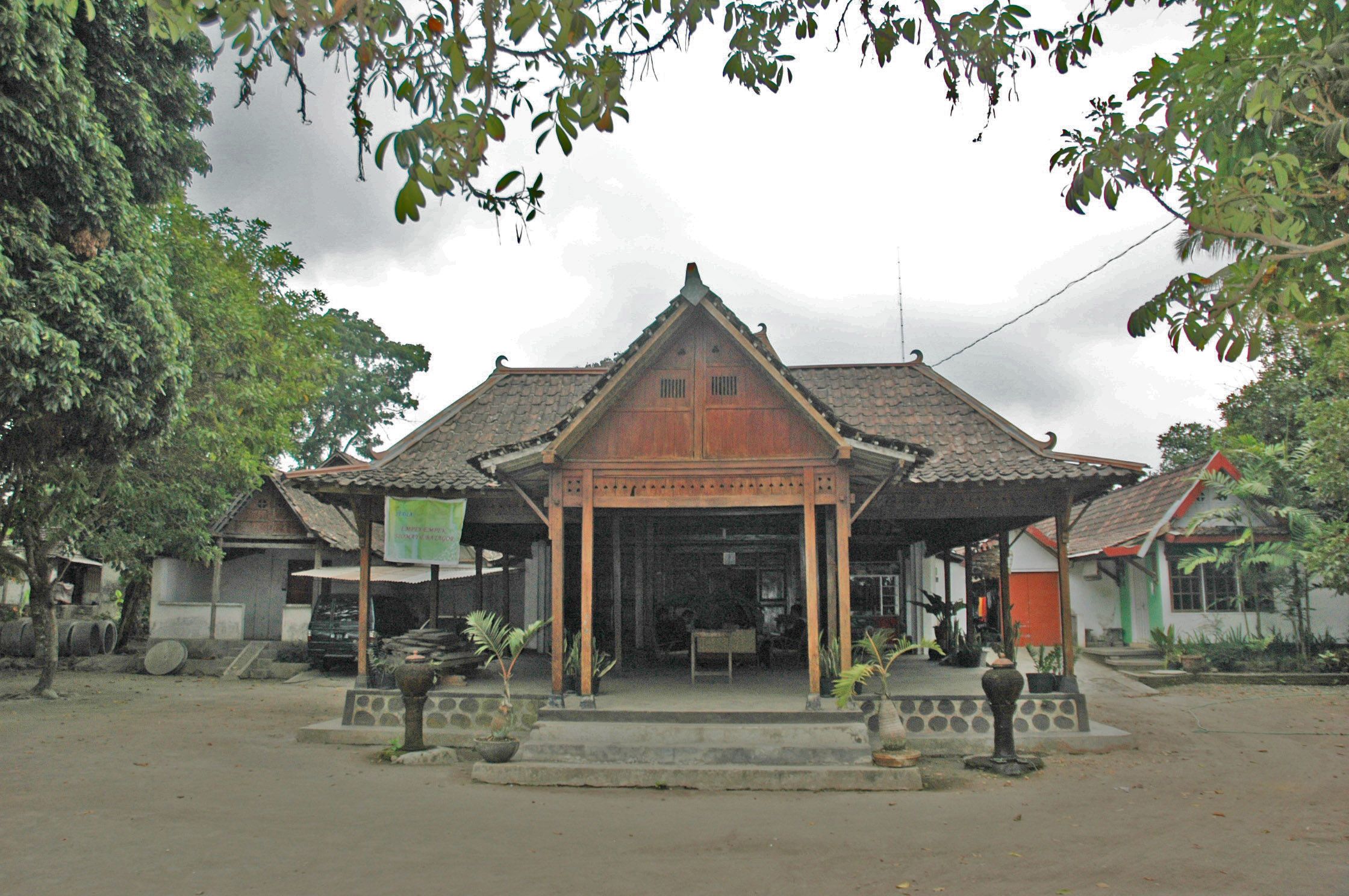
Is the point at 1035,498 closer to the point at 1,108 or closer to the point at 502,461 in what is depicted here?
the point at 502,461

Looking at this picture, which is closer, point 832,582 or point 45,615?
point 832,582

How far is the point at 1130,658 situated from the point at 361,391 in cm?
2920

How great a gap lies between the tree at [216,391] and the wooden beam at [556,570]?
21.9 feet

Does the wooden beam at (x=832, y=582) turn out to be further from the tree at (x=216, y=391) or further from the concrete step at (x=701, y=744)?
the tree at (x=216, y=391)

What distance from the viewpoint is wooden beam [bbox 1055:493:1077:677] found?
34.1 ft

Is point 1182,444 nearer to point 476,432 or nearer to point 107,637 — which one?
point 476,432

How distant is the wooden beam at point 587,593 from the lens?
9.28 metres

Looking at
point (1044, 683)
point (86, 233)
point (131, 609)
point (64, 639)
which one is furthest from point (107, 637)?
point (1044, 683)

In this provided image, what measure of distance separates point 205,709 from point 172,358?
5.95m

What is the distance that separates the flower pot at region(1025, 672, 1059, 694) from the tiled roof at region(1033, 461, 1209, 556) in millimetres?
8563

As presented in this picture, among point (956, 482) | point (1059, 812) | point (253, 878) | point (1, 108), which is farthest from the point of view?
point (956, 482)

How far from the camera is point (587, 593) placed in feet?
31.1

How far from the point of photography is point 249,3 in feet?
11.4

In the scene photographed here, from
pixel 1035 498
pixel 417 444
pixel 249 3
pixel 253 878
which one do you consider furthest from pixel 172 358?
pixel 1035 498
